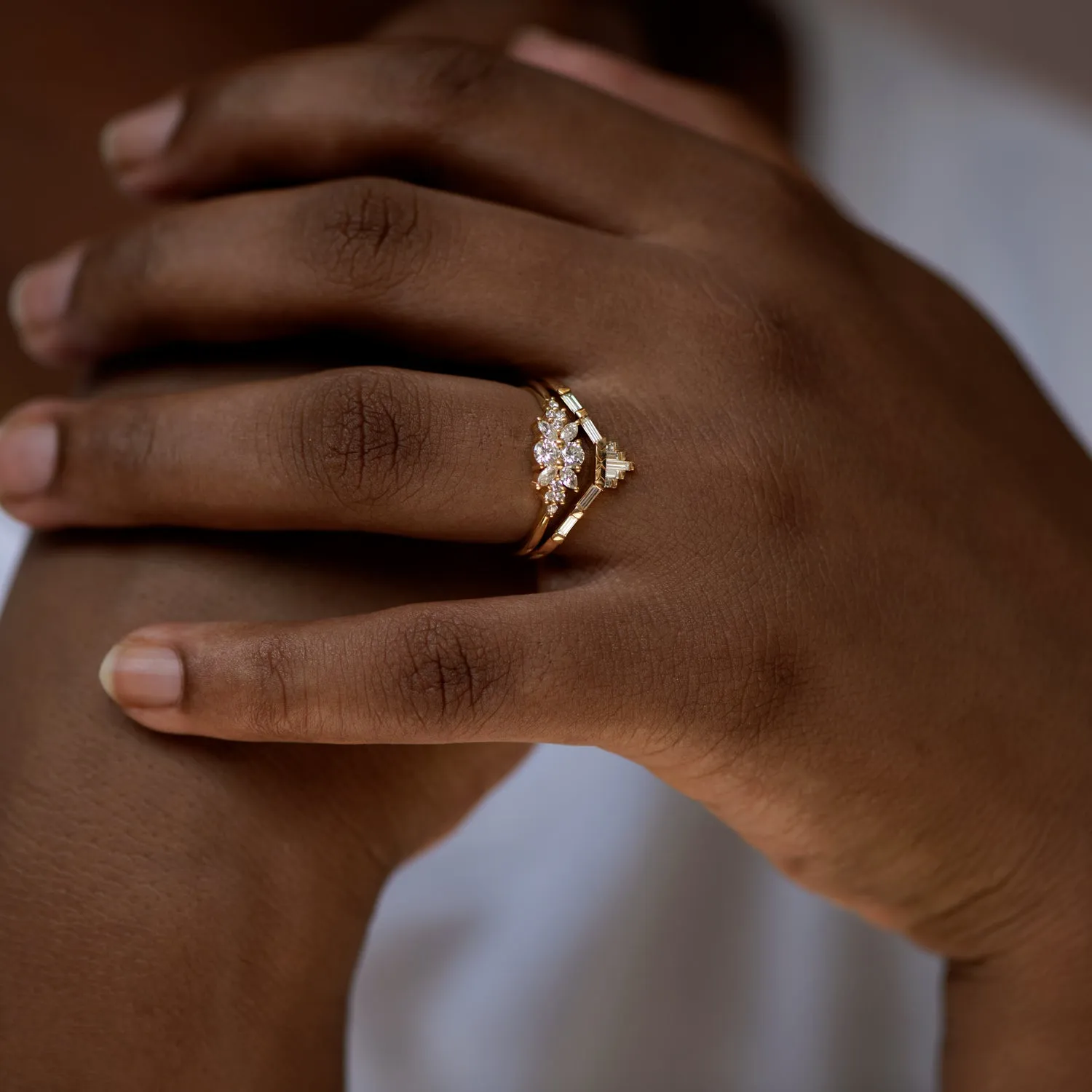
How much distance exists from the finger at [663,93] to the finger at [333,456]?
50cm

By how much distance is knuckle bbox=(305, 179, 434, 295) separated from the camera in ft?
2.40

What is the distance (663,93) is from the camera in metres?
1.07

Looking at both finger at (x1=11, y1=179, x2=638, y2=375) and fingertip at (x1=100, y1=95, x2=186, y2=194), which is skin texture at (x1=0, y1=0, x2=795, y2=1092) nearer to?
finger at (x1=11, y1=179, x2=638, y2=375)

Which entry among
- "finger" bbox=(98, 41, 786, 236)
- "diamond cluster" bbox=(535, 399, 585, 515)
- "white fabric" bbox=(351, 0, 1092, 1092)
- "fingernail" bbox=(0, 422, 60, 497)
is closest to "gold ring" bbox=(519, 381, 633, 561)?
"diamond cluster" bbox=(535, 399, 585, 515)

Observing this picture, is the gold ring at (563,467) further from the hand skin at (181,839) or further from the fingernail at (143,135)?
the fingernail at (143,135)

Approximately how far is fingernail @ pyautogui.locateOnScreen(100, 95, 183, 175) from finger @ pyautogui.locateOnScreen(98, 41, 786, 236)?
0.04 metres

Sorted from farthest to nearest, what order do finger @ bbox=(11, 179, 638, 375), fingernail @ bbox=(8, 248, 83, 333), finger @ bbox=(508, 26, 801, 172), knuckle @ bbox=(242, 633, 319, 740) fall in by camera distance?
finger @ bbox=(508, 26, 801, 172) < fingernail @ bbox=(8, 248, 83, 333) < finger @ bbox=(11, 179, 638, 375) < knuckle @ bbox=(242, 633, 319, 740)

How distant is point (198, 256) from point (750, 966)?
0.91 m

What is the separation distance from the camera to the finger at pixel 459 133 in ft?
2.69

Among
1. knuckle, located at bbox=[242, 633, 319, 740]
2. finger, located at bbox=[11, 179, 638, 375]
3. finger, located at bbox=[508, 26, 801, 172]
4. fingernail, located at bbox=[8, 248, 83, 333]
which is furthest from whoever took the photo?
finger, located at bbox=[508, 26, 801, 172]

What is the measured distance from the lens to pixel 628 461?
0.70 m

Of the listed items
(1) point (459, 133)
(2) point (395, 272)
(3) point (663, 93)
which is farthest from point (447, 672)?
(3) point (663, 93)

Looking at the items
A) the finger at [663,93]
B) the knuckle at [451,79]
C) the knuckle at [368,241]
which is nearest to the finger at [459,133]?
the knuckle at [451,79]

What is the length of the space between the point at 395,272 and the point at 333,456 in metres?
0.15
